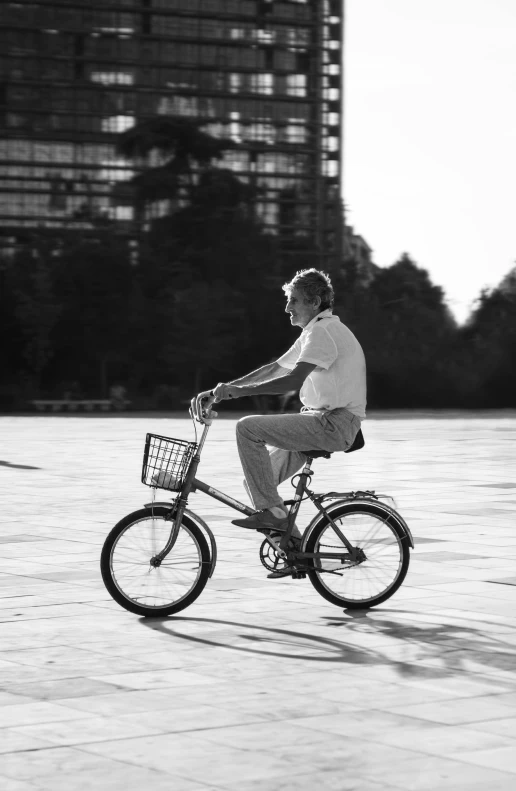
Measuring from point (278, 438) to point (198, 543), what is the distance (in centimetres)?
66

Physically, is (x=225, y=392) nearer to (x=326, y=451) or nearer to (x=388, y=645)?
(x=326, y=451)

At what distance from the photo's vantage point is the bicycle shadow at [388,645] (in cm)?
580

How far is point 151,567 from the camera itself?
280 inches

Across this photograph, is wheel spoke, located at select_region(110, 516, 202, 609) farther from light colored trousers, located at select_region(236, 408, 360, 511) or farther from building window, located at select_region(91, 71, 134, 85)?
building window, located at select_region(91, 71, 134, 85)

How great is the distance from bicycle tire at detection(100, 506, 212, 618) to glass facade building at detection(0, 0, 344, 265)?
99.0 meters

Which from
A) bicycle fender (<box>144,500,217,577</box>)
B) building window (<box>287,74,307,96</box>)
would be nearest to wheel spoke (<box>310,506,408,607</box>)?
bicycle fender (<box>144,500,217,577</box>)

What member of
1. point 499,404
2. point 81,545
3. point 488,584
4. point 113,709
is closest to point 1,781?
point 113,709

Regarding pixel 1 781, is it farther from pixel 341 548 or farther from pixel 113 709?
pixel 341 548

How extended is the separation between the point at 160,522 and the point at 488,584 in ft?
6.51

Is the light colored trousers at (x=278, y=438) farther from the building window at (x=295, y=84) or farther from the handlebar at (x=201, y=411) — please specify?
the building window at (x=295, y=84)

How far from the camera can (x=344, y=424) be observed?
7055 millimetres

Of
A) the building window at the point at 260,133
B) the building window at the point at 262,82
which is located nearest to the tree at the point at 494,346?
the building window at the point at 260,133

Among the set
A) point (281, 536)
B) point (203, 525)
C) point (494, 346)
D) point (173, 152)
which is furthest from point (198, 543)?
point (173, 152)

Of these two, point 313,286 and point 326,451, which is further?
point 313,286
